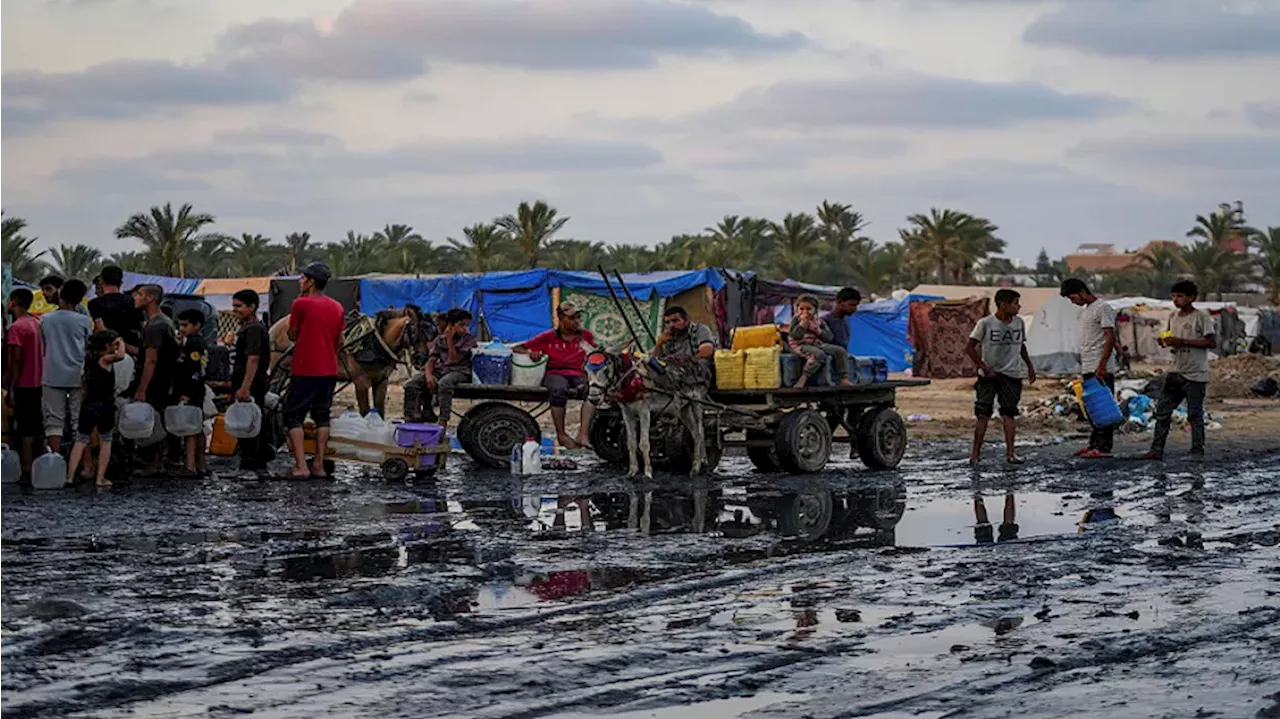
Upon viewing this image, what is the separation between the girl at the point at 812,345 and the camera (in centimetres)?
1652

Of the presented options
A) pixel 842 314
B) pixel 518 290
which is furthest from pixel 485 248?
pixel 842 314

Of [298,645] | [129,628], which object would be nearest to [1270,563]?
[298,645]

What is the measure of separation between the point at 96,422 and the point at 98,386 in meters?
0.35

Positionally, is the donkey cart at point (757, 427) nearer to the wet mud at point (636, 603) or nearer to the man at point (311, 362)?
the wet mud at point (636, 603)

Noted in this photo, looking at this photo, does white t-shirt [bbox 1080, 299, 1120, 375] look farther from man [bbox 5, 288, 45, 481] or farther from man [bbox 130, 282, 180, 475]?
man [bbox 5, 288, 45, 481]

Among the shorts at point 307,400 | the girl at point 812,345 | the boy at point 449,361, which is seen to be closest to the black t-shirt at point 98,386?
the shorts at point 307,400

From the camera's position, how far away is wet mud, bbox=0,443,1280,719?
6793mm

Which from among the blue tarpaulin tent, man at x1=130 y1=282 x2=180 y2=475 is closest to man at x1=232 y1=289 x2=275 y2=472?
man at x1=130 y1=282 x2=180 y2=475

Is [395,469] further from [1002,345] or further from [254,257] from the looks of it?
[254,257]

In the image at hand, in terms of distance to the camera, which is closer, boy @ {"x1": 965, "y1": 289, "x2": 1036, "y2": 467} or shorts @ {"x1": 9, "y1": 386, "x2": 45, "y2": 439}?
shorts @ {"x1": 9, "y1": 386, "x2": 45, "y2": 439}

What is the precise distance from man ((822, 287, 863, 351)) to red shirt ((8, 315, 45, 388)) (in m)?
7.46

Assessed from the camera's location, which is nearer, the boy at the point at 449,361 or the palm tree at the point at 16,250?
the boy at the point at 449,361

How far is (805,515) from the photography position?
13195mm

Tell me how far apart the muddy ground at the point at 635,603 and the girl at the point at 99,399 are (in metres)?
0.48
